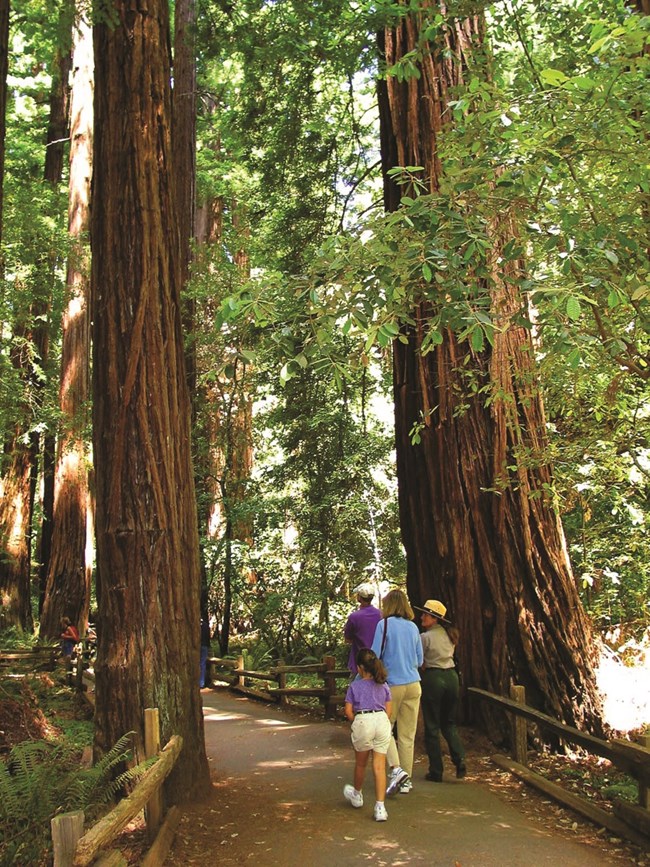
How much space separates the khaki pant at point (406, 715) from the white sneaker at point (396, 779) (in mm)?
317

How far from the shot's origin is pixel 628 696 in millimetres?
9109

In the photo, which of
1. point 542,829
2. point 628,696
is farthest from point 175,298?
point 628,696

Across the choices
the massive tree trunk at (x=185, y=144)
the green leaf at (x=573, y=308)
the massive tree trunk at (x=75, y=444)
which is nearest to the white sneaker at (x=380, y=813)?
the green leaf at (x=573, y=308)

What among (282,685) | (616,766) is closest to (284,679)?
(282,685)

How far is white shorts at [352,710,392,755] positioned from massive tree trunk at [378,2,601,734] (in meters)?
2.85

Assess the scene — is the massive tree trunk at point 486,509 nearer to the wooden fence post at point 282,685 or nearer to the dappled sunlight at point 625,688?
the dappled sunlight at point 625,688

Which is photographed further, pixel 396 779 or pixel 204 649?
pixel 204 649

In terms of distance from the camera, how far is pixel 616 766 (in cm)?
615

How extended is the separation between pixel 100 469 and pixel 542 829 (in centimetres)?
455

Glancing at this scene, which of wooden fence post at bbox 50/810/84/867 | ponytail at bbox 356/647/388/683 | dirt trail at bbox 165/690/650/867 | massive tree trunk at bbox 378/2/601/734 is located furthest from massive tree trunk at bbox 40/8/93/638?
wooden fence post at bbox 50/810/84/867

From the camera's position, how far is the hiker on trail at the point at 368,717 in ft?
21.1

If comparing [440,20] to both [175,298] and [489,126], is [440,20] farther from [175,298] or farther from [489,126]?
[175,298]

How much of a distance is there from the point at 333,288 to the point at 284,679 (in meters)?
9.86

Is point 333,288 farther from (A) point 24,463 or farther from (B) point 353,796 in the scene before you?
(A) point 24,463
